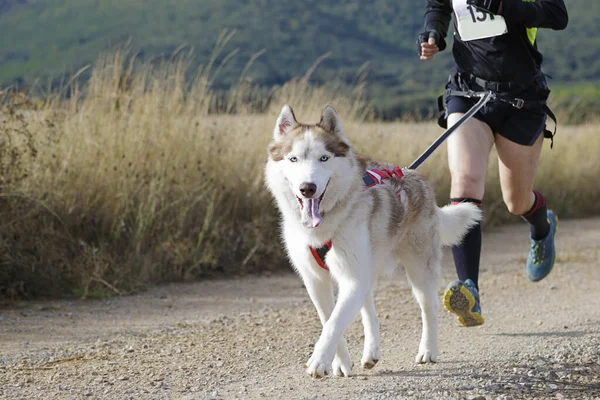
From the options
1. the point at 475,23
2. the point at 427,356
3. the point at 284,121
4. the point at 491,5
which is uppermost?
the point at 491,5

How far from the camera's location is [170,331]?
5.45 m

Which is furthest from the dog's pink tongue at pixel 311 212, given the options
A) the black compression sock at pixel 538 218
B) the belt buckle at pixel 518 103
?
the black compression sock at pixel 538 218

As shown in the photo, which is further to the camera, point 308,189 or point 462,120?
point 462,120

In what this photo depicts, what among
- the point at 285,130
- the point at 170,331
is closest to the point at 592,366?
the point at 285,130

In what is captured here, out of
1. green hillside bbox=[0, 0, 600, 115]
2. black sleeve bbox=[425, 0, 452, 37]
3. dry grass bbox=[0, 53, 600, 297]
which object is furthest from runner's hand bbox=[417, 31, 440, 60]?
green hillside bbox=[0, 0, 600, 115]

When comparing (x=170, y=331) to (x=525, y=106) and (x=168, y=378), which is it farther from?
(x=525, y=106)

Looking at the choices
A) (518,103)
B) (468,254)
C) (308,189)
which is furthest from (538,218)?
(308,189)

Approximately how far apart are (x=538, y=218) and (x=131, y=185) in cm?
360

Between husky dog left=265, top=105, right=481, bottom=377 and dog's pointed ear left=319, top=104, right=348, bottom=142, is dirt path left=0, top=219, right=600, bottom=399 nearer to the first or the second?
husky dog left=265, top=105, right=481, bottom=377

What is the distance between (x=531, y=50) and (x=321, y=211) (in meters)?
1.95

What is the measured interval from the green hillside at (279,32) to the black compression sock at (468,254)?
4446 cm

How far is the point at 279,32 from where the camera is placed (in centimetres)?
7325

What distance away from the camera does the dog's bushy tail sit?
15.3ft

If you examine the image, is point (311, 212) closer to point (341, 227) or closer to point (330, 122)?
point (341, 227)
